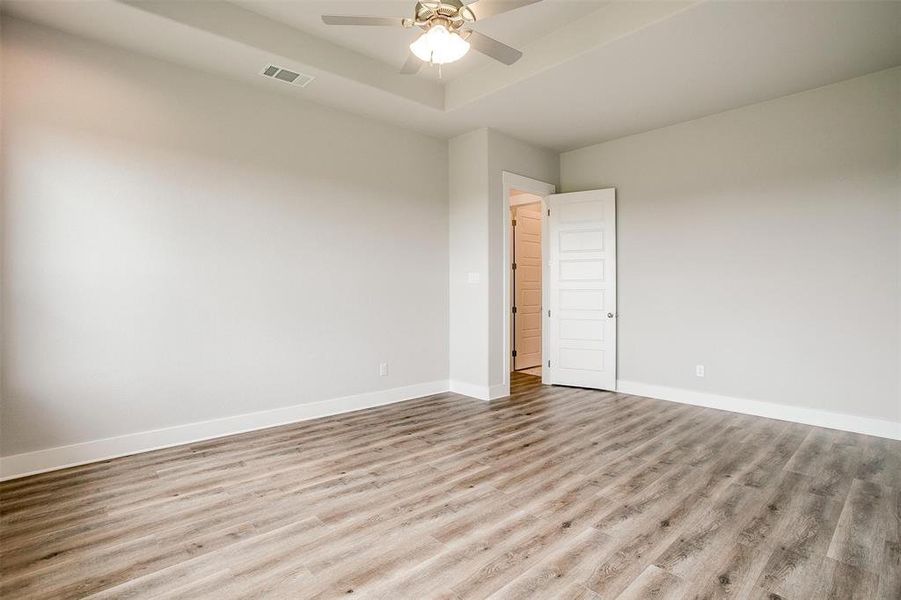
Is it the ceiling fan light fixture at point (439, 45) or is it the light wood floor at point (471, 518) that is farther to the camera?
the ceiling fan light fixture at point (439, 45)

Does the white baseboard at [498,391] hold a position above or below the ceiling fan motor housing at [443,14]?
below

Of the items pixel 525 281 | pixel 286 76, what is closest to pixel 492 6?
pixel 286 76

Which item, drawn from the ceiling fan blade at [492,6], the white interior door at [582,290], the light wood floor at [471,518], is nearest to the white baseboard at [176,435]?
the light wood floor at [471,518]

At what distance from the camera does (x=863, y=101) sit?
3.82 metres

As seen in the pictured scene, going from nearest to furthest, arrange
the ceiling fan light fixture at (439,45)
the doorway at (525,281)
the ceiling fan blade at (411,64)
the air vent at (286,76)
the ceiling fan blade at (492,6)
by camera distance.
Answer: the ceiling fan blade at (492,6)
the ceiling fan light fixture at (439,45)
the ceiling fan blade at (411,64)
the air vent at (286,76)
the doorway at (525,281)

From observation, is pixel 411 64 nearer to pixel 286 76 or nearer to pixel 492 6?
pixel 492 6

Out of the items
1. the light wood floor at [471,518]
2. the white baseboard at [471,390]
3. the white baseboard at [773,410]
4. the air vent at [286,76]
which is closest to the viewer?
the light wood floor at [471,518]

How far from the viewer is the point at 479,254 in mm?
5098

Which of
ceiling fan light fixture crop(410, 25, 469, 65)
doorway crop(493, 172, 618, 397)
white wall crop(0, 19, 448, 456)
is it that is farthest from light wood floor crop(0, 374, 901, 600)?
ceiling fan light fixture crop(410, 25, 469, 65)

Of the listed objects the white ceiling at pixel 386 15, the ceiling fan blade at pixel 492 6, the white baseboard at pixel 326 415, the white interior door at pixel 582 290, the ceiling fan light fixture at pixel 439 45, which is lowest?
the white baseboard at pixel 326 415

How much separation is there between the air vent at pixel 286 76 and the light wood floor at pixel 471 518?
9.90 ft

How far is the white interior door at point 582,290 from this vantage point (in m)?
5.39

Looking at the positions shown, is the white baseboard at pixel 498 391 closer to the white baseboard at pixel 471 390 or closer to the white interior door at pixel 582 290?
the white baseboard at pixel 471 390

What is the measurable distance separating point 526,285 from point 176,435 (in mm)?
5064
